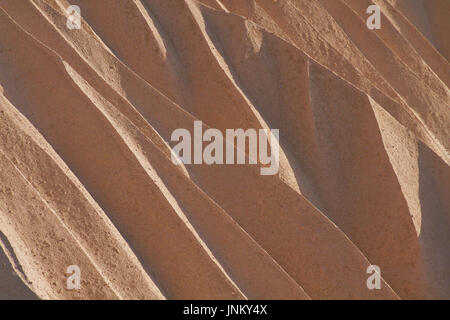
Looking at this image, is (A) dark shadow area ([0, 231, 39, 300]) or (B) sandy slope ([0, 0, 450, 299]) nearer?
(A) dark shadow area ([0, 231, 39, 300])

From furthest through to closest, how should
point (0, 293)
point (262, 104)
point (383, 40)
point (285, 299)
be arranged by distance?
point (383, 40) → point (262, 104) → point (285, 299) → point (0, 293)

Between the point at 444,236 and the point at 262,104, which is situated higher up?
the point at 262,104

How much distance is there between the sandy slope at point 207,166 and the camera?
Answer: 19.2 feet

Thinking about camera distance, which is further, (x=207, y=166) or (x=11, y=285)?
(x=207, y=166)

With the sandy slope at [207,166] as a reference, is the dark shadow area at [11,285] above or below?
below

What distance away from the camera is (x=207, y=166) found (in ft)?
22.6

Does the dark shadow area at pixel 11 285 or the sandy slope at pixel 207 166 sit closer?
the dark shadow area at pixel 11 285

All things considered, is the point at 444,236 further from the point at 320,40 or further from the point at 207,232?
the point at 320,40

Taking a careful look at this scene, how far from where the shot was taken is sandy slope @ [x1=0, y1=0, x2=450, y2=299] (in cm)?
585

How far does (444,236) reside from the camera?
723 cm

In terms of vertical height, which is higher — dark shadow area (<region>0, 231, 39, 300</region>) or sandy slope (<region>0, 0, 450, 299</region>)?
sandy slope (<region>0, 0, 450, 299</region>)

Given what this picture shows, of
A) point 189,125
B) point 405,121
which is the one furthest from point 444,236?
point 189,125

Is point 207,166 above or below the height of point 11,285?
above

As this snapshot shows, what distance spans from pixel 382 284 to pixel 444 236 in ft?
3.33
